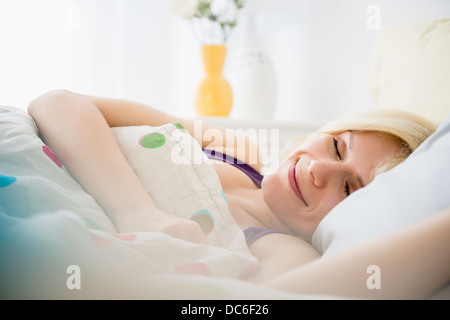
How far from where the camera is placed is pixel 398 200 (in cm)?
47

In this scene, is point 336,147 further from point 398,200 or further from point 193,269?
point 193,269

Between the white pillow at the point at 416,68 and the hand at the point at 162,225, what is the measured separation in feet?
2.36

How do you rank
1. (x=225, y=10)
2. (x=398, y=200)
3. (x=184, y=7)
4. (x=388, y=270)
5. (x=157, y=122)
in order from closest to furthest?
1. (x=388, y=270)
2. (x=398, y=200)
3. (x=157, y=122)
4. (x=184, y=7)
5. (x=225, y=10)

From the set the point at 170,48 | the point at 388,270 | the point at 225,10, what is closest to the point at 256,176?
the point at 388,270

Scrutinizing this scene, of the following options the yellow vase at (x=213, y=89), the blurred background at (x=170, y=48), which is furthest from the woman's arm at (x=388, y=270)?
the yellow vase at (x=213, y=89)

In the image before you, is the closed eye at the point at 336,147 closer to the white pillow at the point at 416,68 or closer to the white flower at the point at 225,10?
the white pillow at the point at 416,68

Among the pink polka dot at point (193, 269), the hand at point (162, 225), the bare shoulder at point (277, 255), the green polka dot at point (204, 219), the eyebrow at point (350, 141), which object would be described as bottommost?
the bare shoulder at point (277, 255)

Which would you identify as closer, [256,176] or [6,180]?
[6,180]

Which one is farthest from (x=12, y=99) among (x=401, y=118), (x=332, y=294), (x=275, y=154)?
(x=332, y=294)

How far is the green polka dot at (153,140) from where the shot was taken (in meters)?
0.63

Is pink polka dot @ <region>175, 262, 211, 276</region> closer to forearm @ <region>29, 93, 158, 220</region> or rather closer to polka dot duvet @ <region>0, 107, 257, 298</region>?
polka dot duvet @ <region>0, 107, 257, 298</region>

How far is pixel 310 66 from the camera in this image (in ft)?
6.63

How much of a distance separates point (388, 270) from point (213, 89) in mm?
1660

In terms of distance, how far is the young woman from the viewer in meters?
0.53
